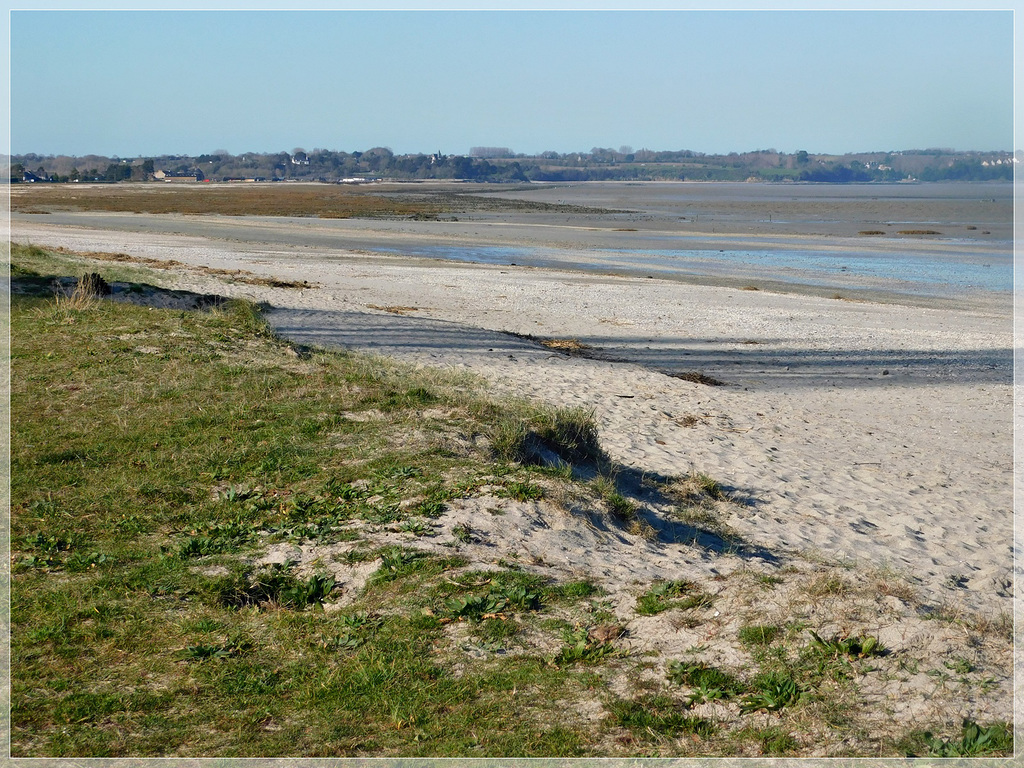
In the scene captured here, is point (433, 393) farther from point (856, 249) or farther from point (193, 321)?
point (856, 249)

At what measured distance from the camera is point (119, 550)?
236 inches

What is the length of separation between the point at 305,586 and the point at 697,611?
7.29ft

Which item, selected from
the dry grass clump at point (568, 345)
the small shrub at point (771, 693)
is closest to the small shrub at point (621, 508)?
the small shrub at point (771, 693)

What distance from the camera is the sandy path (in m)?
7.93

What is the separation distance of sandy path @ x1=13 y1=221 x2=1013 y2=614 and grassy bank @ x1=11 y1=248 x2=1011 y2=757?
45.7 inches

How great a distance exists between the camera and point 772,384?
558 inches

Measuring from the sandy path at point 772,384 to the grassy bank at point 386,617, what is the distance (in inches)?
45.7

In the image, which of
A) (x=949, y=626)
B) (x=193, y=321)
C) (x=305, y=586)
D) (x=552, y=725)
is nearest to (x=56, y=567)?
(x=305, y=586)

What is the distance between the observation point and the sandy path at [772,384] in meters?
7.93

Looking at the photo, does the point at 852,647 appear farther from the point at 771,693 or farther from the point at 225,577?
the point at 225,577

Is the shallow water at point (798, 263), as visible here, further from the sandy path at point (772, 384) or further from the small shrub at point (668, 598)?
the small shrub at point (668, 598)

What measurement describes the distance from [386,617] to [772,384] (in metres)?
10.2

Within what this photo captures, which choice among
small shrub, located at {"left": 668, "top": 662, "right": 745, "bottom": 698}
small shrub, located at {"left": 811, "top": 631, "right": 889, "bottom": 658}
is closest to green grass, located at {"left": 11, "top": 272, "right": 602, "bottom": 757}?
small shrub, located at {"left": 668, "top": 662, "right": 745, "bottom": 698}

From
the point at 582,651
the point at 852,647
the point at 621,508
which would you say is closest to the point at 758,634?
the point at 852,647
